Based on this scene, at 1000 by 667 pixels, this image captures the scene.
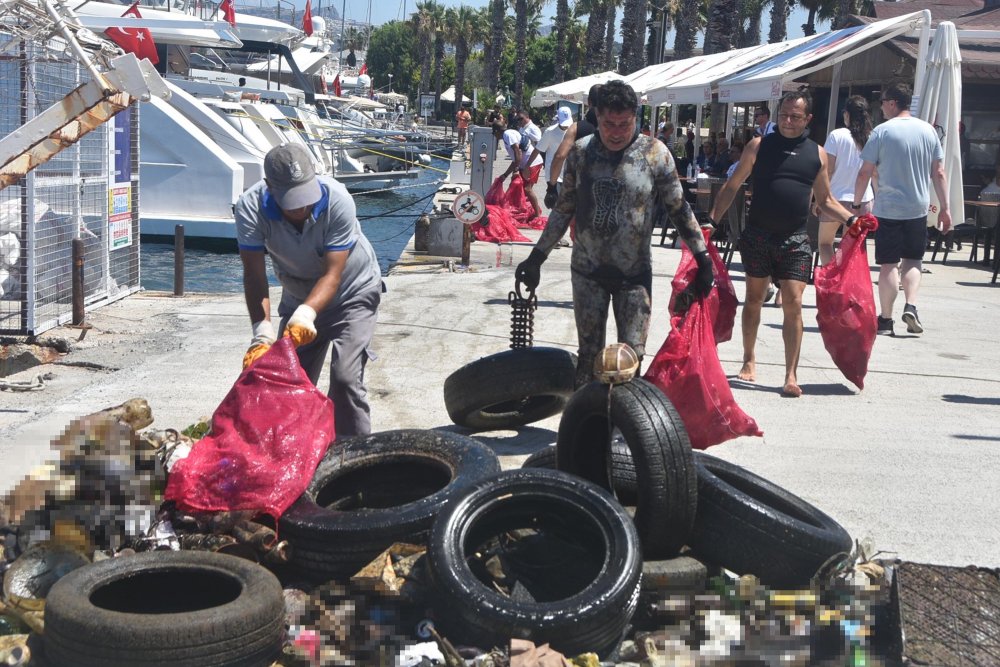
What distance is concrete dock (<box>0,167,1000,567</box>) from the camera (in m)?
5.38

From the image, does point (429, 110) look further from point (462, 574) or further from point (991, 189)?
point (462, 574)

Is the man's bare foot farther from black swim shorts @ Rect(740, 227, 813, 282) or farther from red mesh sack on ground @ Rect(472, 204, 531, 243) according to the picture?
red mesh sack on ground @ Rect(472, 204, 531, 243)

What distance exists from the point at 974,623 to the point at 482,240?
1267cm

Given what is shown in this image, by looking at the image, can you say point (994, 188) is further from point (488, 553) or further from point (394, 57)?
point (394, 57)

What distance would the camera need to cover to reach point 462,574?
12.5 ft

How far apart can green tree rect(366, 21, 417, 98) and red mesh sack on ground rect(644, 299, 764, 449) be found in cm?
10460

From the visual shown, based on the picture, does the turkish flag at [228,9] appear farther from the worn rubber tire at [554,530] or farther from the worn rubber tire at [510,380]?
the worn rubber tire at [554,530]

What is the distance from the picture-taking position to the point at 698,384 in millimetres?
5688

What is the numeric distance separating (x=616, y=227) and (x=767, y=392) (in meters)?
2.49

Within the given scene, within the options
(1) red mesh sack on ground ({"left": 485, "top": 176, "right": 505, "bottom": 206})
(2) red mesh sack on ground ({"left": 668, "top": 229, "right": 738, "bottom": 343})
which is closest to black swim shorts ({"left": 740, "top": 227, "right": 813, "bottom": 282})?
(2) red mesh sack on ground ({"left": 668, "top": 229, "right": 738, "bottom": 343})

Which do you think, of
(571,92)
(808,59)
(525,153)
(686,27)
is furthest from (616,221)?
(686,27)

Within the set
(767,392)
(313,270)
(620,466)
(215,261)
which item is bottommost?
(215,261)

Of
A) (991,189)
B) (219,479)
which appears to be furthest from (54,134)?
(991,189)

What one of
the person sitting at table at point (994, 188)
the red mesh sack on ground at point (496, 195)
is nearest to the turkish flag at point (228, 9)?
the red mesh sack on ground at point (496, 195)
